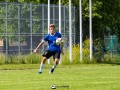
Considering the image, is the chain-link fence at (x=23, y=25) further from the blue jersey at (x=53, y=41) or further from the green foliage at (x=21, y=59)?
the blue jersey at (x=53, y=41)

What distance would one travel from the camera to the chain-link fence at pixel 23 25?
40875mm

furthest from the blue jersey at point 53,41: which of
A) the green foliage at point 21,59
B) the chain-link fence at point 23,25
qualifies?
the chain-link fence at point 23,25

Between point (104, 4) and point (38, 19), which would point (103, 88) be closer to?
point (38, 19)

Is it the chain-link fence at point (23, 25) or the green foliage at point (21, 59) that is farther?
the chain-link fence at point (23, 25)

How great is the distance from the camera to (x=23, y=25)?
41562mm

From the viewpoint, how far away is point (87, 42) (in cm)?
4409

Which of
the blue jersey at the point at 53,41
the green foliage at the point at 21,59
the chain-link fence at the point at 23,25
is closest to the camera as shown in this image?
the blue jersey at the point at 53,41

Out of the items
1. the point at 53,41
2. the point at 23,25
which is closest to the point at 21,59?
the point at 23,25

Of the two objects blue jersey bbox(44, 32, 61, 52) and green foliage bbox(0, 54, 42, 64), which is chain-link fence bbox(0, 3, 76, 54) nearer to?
green foliage bbox(0, 54, 42, 64)

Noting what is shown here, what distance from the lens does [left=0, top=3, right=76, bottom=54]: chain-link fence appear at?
40.9 meters

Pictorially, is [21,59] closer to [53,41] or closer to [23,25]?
[23,25]

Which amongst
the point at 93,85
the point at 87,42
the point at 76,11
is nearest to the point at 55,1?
the point at 76,11

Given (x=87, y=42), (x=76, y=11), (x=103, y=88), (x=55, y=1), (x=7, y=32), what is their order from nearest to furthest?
(x=103, y=88)
(x=7, y=32)
(x=87, y=42)
(x=76, y=11)
(x=55, y=1)

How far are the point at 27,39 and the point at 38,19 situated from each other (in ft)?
7.50
